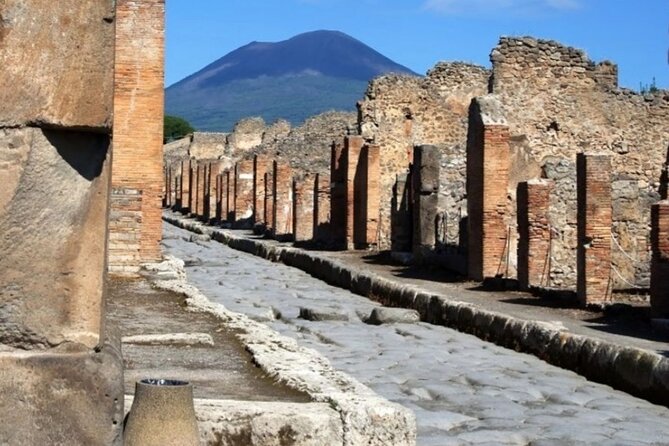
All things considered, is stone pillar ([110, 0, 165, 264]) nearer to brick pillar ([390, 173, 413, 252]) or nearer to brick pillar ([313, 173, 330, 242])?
brick pillar ([390, 173, 413, 252])

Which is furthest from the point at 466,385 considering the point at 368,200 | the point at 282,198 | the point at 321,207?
the point at 282,198

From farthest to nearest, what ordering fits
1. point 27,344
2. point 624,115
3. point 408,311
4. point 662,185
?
point 624,115, point 662,185, point 408,311, point 27,344

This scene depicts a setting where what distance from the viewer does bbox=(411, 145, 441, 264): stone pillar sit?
19625 millimetres

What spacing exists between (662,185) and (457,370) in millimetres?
10212

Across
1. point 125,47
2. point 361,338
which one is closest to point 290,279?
A: point 125,47

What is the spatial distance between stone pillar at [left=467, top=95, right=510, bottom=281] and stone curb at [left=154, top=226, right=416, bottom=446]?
29.2 feet

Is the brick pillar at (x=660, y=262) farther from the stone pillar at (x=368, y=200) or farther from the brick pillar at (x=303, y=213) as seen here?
the brick pillar at (x=303, y=213)

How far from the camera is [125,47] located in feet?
53.5

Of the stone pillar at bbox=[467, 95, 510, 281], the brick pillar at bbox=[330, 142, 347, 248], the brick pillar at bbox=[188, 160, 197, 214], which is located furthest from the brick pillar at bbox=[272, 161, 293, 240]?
the brick pillar at bbox=[188, 160, 197, 214]

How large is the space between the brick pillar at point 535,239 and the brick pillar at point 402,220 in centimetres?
632

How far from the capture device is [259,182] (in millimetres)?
36562

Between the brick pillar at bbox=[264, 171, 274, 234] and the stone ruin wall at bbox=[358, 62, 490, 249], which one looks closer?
the stone ruin wall at bbox=[358, 62, 490, 249]

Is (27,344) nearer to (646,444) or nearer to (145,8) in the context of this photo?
(646,444)

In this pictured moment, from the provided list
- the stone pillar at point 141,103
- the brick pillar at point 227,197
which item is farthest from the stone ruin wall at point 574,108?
Result: the stone pillar at point 141,103
